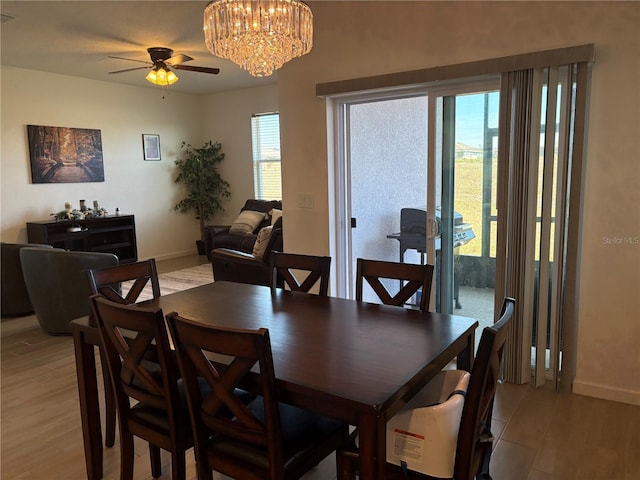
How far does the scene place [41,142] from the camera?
6.29 m

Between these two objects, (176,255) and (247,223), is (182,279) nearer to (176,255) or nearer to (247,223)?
(247,223)

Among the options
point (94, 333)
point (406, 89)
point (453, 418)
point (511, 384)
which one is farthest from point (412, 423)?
point (406, 89)

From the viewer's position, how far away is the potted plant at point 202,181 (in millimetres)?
8148

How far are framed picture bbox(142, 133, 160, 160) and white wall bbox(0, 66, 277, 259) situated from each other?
8cm

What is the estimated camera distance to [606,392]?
2848mm

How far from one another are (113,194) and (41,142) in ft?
4.16

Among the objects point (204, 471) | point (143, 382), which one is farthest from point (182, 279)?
point (204, 471)

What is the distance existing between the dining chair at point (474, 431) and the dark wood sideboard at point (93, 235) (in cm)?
580

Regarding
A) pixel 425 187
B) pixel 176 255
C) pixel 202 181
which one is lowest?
pixel 176 255

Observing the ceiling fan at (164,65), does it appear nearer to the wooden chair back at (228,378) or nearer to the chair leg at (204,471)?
the wooden chair back at (228,378)

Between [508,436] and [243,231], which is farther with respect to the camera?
[243,231]

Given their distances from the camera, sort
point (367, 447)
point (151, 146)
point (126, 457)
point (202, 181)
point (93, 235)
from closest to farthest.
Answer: point (367, 447)
point (126, 457)
point (93, 235)
point (151, 146)
point (202, 181)

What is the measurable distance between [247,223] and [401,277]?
4.99 metres

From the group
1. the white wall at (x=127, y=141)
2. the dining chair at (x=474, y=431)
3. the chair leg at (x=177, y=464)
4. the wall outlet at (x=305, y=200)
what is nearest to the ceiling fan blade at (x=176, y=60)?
the wall outlet at (x=305, y=200)
